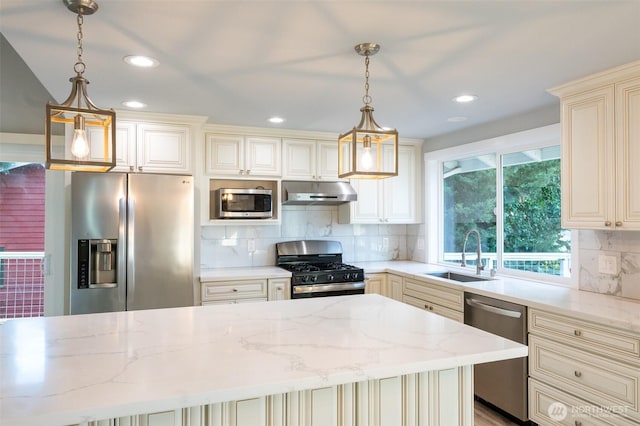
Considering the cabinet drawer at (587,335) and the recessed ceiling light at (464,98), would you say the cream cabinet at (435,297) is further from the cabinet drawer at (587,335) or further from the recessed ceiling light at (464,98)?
the recessed ceiling light at (464,98)

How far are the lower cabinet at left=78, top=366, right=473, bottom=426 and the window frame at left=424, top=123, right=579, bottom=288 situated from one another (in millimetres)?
1978

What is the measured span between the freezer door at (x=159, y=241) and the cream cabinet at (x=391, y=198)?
1806 mm

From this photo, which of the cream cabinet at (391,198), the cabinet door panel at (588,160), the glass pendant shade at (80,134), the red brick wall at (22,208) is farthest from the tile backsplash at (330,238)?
the glass pendant shade at (80,134)

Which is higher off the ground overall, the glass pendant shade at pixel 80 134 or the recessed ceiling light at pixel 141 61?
the recessed ceiling light at pixel 141 61

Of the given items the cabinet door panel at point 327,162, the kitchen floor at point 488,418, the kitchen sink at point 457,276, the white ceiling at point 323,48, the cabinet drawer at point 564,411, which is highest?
the white ceiling at point 323,48

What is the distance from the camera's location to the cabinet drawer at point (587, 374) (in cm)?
215

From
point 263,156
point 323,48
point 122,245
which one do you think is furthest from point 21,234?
point 323,48

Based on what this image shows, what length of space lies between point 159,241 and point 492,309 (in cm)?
257

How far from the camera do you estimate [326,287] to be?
389 cm

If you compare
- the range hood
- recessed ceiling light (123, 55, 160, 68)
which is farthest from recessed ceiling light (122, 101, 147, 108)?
the range hood

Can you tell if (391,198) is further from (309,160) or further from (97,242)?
(97,242)

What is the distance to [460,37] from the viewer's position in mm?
2020

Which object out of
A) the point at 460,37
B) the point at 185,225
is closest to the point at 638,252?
the point at 460,37

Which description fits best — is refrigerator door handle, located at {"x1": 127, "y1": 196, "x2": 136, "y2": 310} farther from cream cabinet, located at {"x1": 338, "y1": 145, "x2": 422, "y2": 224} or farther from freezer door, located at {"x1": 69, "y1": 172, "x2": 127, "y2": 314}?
cream cabinet, located at {"x1": 338, "y1": 145, "x2": 422, "y2": 224}
